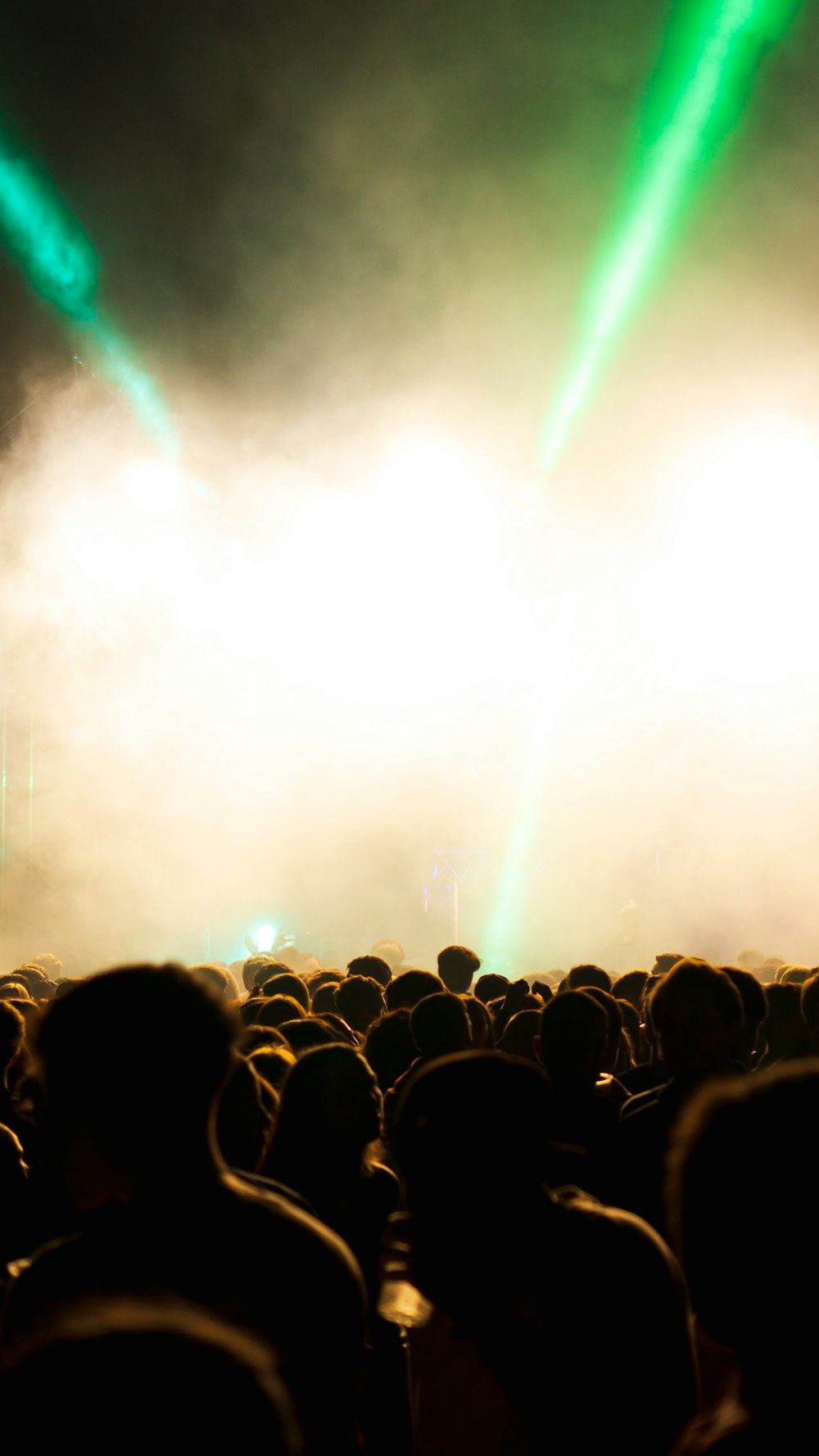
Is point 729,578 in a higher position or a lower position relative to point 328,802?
higher

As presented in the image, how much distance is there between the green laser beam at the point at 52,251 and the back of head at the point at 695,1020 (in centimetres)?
1592

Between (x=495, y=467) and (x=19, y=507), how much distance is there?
760 centimetres

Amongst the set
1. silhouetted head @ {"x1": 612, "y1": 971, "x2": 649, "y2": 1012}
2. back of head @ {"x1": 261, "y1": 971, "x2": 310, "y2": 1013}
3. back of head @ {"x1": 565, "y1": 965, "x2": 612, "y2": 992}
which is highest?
back of head @ {"x1": 565, "y1": 965, "x2": 612, "y2": 992}

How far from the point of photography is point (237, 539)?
18.2 m

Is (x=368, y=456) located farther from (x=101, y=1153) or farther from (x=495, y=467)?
(x=101, y=1153)

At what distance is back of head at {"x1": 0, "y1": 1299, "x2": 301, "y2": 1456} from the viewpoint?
28.0 inches

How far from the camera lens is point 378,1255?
2.48 metres

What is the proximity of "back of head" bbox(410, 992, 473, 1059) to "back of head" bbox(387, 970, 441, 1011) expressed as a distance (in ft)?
4.36

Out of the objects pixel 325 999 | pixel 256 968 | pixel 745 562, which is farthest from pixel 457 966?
pixel 745 562

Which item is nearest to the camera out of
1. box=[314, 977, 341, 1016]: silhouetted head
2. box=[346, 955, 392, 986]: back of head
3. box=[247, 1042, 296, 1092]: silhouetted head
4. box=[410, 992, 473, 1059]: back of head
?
box=[247, 1042, 296, 1092]: silhouetted head

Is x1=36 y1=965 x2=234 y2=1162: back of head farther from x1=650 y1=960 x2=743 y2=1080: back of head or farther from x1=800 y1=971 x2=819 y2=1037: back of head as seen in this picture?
x1=800 y1=971 x2=819 y2=1037: back of head

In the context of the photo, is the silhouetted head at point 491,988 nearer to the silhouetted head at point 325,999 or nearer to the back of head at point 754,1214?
the silhouetted head at point 325,999

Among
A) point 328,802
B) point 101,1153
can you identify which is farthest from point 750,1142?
point 328,802

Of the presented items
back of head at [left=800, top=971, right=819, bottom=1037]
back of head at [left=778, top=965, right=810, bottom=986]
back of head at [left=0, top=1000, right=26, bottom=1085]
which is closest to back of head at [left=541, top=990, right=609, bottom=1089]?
back of head at [left=800, top=971, right=819, bottom=1037]
